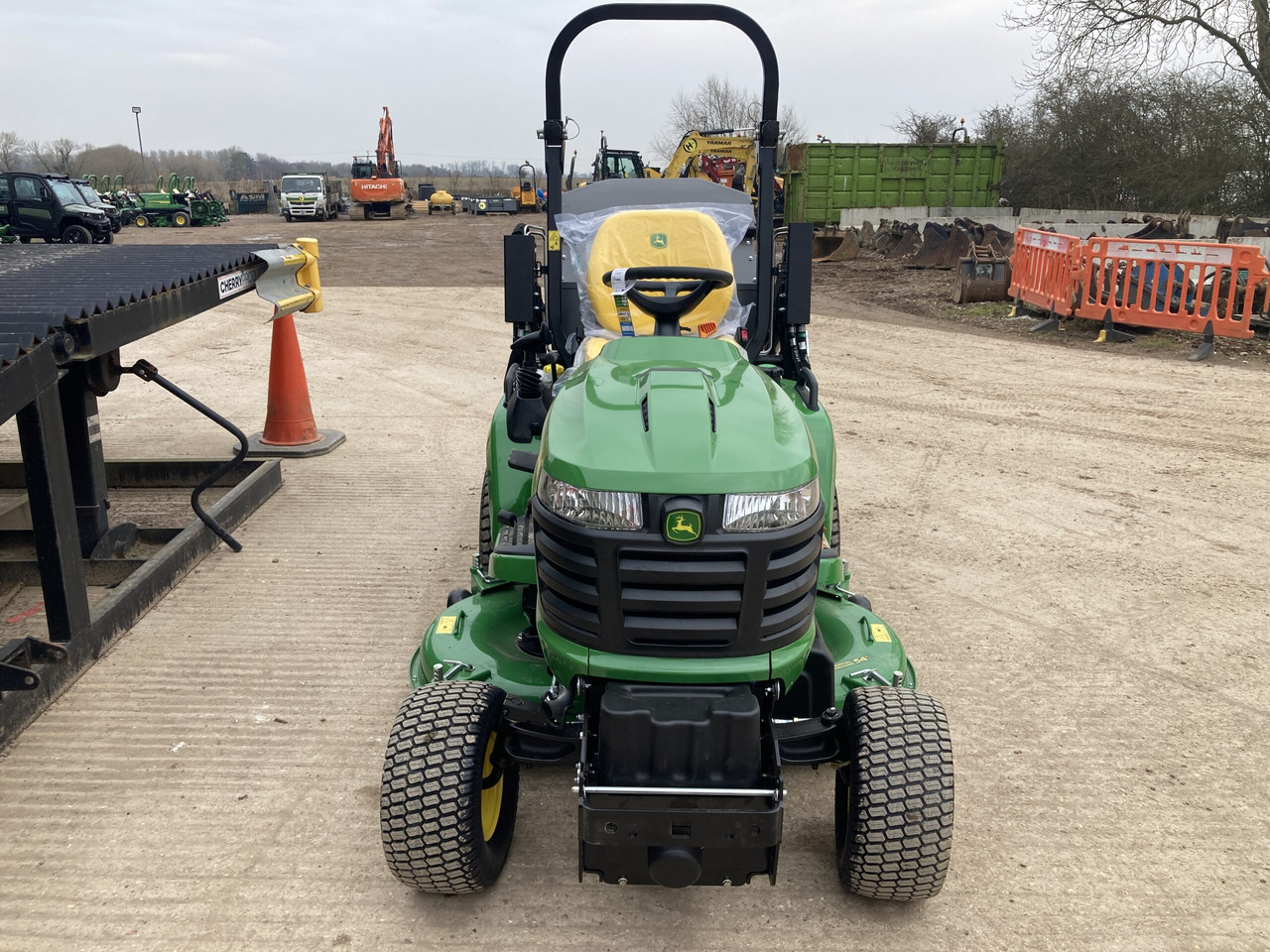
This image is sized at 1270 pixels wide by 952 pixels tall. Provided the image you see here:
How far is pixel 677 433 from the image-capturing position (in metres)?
2.31

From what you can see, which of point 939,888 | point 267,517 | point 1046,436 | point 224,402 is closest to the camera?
point 939,888

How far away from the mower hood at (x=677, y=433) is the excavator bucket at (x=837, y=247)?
16757 millimetres

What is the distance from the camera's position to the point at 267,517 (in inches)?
224

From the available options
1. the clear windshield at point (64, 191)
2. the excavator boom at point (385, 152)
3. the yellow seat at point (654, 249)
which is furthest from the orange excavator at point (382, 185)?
the yellow seat at point (654, 249)

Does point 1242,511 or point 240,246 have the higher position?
point 240,246

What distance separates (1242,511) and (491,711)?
4.91 metres

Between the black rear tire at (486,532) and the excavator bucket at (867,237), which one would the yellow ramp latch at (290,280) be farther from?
the excavator bucket at (867,237)

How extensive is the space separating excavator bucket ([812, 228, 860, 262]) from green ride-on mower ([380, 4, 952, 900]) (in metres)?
16.7

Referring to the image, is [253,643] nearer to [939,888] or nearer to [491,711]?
[491,711]

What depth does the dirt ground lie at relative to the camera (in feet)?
8.78

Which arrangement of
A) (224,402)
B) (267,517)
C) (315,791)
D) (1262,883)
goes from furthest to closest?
(224,402) < (267,517) < (315,791) < (1262,883)

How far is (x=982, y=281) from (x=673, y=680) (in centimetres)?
1228

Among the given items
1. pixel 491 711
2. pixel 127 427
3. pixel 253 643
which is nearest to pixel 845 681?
pixel 491 711

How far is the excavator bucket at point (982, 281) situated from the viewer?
43.9 ft
